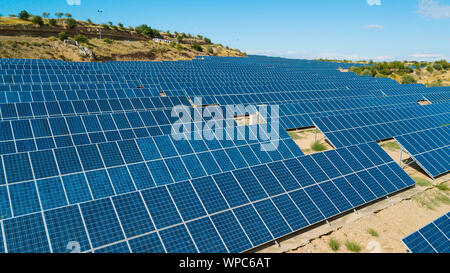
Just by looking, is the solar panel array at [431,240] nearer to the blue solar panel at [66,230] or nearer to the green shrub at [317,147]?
the blue solar panel at [66,230]

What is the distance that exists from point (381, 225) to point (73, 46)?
82.2 metres

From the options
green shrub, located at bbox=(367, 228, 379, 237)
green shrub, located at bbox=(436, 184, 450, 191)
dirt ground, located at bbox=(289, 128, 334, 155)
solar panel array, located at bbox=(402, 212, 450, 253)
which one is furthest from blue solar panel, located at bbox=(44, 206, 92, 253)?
green shrub, located at bbox=(436, 184, 450, 191)

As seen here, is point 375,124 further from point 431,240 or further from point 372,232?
point 431,240

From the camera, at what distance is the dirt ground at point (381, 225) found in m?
11.0

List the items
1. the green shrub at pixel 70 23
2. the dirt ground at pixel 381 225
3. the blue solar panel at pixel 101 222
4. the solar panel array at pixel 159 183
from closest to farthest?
1. the blue solar panel at pixel 101 222
2. the solar panel array at pixel 159 183
3. the dirt ground at pixel 381 225
4. the green shrub at pixel 70 23

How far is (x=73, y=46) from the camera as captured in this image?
239 ft

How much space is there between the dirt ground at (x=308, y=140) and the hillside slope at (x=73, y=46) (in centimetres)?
6556

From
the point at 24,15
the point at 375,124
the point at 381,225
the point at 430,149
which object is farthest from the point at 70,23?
the point at 381,225

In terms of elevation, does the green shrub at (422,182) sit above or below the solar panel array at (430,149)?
below

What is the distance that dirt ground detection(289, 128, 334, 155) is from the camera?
21252 millimetres

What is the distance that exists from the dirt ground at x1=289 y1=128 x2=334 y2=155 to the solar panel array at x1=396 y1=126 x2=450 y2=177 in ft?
17.0

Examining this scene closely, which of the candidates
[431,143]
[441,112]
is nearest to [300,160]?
[431,143]

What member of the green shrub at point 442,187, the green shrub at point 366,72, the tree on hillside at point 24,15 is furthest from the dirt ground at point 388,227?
the tree on hillside at point 24,15
